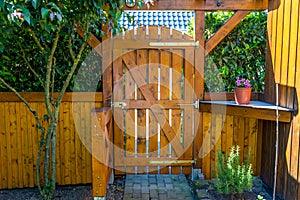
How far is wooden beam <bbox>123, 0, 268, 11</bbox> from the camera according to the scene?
2.96 meters

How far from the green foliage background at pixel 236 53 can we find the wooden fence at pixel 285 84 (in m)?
0.22

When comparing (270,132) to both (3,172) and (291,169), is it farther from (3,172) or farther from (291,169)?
(3,172)

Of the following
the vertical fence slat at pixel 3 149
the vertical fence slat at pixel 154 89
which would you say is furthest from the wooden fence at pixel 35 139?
the vertical fence slat at pixel 154 89

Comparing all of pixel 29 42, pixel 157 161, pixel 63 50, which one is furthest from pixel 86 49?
pixel 157 161

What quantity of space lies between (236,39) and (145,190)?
2.05 meters

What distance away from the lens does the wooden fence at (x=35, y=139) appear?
3062mm

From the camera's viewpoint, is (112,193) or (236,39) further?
(236,39)

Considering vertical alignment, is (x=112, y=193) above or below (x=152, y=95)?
below

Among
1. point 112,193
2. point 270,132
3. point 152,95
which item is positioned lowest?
point 112,193

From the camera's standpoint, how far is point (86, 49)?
121 inches

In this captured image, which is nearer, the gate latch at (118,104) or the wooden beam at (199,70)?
the wooden beam at (199,70)

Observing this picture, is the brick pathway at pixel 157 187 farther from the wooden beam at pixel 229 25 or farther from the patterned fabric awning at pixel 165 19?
the patterned fabric awning at pixel 165 19

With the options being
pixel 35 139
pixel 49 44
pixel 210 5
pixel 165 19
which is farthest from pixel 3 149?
pixel 165 19

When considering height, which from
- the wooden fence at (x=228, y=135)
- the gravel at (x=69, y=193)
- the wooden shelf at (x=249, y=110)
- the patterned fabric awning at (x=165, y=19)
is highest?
the patterned fabric awning at (x=165, y=19)
